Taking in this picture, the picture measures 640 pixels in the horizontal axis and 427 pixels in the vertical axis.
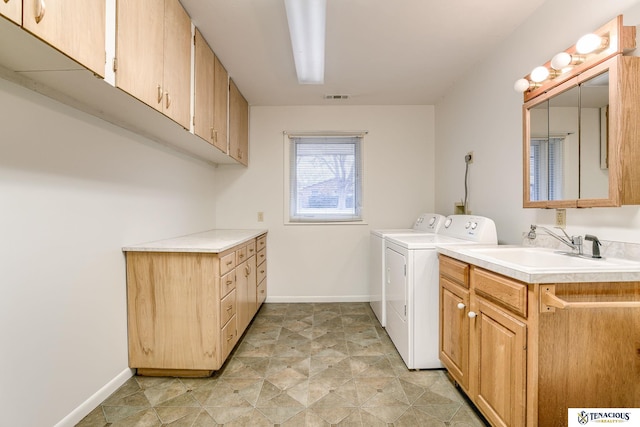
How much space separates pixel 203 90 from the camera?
208 cm

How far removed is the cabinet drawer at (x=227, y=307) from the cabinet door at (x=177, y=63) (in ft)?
3.91

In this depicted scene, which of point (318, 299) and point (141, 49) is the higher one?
point (141, 49)

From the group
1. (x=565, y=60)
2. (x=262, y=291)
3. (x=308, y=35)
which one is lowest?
(x=262, y=291)

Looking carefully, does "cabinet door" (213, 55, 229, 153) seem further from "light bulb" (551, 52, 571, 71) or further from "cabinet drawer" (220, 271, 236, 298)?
"light bulb" (551, 52, 571, 71)

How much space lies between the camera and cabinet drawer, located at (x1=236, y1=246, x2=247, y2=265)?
7.38ft

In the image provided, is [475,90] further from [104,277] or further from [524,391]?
[104,277]

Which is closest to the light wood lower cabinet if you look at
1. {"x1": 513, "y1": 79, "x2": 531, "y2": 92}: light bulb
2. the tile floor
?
the tile floor

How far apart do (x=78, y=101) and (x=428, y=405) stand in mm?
2522

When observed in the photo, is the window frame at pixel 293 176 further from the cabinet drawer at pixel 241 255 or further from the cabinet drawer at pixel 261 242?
the cabinet drawer at pixel 241 255

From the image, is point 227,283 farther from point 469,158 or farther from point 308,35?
point 469,158

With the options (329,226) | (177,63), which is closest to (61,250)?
(177,63)

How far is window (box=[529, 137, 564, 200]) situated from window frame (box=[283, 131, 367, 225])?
1865mm

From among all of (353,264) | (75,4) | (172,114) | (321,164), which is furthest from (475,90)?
(75,4)

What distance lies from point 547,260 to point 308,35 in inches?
74.2
